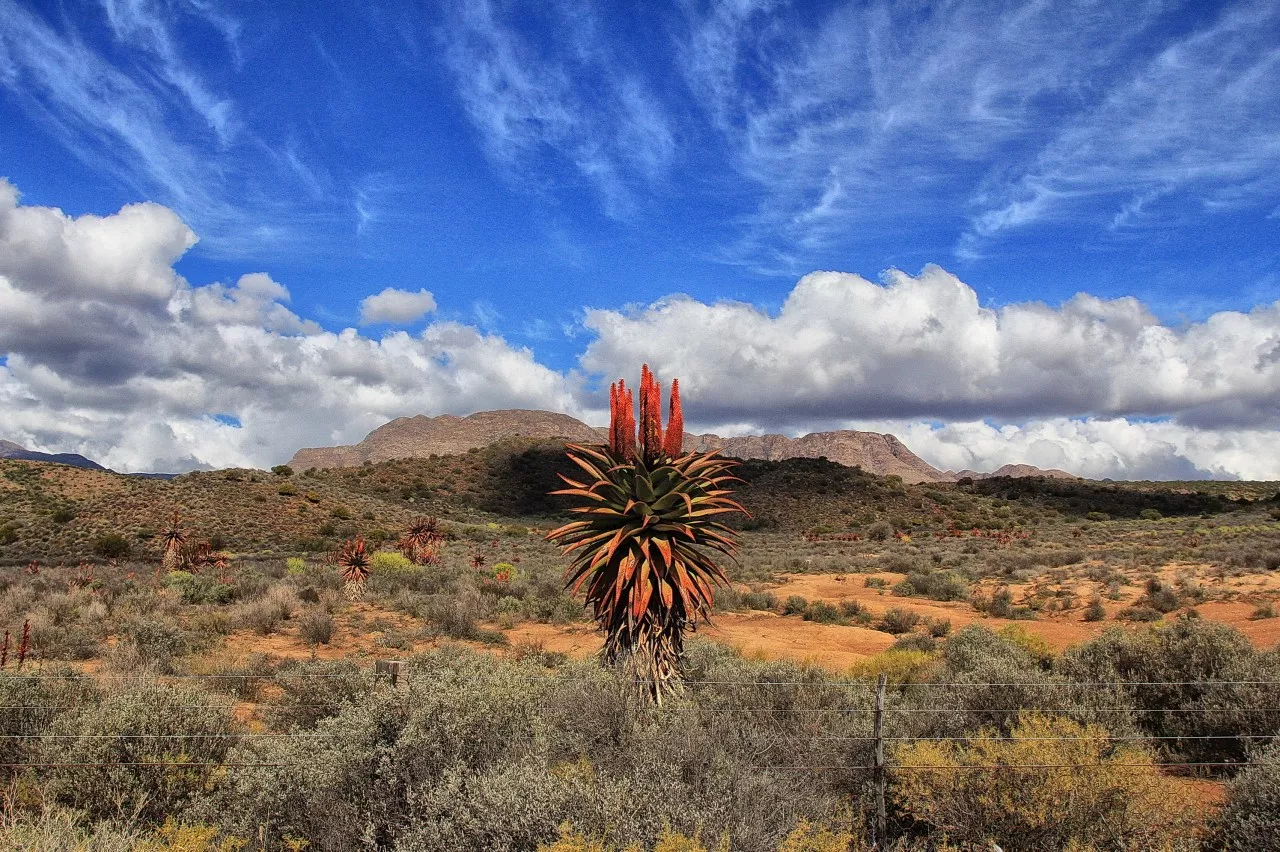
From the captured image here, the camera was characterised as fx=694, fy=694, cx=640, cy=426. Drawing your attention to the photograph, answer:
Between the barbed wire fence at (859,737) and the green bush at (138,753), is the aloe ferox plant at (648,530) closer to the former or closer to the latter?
the barbed wire fence at (859,737)

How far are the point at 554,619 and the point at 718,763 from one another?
14.2 meters

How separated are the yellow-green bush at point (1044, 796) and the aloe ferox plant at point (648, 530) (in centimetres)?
261

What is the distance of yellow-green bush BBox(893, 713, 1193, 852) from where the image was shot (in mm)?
5562

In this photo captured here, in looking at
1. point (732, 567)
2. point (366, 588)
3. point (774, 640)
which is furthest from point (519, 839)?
point (732, 567)

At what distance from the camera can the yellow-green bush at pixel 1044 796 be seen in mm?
5562

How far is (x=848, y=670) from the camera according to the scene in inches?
502

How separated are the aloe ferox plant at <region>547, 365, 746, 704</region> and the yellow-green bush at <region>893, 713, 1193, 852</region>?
261 cm

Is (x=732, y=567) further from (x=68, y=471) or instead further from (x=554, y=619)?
(x=68, y=471)

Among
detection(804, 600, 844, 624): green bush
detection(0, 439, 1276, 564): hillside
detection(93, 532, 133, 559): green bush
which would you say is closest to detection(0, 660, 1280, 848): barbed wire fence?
detection(804, 600, 844, 624): green bush

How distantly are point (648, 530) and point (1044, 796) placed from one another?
4.17 metres

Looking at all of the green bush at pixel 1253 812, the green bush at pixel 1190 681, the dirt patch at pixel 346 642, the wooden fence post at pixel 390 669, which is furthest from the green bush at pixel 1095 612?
the wooden fence post at pixel 390 669

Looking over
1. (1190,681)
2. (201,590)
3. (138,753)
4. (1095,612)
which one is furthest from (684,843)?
(201,590)

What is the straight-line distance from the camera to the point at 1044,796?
18.7ft

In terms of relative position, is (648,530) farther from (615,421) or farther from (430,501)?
(430,501)
